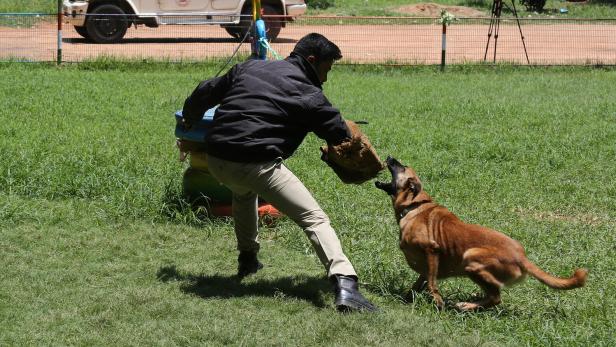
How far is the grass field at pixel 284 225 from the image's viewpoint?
19.3 ft

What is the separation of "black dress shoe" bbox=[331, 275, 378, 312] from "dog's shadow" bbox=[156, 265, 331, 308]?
28 centimetres

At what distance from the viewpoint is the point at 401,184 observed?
255 inches

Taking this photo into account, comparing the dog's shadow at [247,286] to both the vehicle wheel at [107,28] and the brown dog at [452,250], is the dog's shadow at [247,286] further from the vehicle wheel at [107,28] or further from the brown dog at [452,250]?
the vehicle wheel at [107,28]

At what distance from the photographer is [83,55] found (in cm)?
1797

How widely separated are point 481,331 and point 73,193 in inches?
182

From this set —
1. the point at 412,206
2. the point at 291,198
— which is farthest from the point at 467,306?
the point at 291,198

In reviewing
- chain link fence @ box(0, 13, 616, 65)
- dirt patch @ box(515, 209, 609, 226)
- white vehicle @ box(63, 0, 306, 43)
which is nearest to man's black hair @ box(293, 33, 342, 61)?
dirt patch @ box(515, 209, 609, 226)

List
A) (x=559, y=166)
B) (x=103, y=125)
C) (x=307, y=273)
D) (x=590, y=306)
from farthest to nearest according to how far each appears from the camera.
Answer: (x=103, y=125) < (x=559, y=166) < (x=307, y=273) < (x=590, y=306)

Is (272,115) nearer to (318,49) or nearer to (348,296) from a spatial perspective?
(318,49)

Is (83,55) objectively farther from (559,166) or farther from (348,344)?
(348,344)

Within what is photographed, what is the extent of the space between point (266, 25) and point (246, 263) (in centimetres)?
1352

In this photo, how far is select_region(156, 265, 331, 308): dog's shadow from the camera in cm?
654

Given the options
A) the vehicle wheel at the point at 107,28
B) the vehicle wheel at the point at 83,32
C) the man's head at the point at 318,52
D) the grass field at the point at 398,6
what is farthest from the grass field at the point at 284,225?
the grass field at the point at 398,6

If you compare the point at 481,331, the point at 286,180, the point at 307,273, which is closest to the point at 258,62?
the point at 286,180
